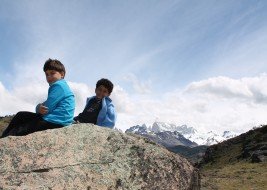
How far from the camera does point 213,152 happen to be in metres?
78.3

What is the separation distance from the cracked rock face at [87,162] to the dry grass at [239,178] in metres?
32.7

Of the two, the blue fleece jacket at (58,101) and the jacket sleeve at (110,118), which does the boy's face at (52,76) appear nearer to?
the blue fleece jacket at (58,101)

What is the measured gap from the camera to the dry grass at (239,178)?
1818 inches

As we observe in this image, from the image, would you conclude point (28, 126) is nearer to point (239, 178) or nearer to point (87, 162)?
point (87, 162)

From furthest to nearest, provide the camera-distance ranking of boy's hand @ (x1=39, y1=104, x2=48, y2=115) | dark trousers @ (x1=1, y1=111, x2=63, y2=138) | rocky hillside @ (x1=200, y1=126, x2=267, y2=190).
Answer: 1. rocky hillside @ (x1=200, y1=126, x2=267, y2=190)
2. dark trousers @ (x1=1, y1=111, x2=63, y2=138)
3. boy's hand @ (x1=39, y1=104, x2=48, y2=115)

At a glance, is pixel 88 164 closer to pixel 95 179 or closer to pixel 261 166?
pixel 95 179

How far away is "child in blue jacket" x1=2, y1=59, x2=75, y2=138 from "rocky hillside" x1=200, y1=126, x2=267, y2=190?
36266 millimetres

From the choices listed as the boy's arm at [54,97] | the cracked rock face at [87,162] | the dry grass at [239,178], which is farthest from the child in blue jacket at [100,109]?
the dry grass at [239,178]

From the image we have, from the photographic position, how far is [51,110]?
437 inches

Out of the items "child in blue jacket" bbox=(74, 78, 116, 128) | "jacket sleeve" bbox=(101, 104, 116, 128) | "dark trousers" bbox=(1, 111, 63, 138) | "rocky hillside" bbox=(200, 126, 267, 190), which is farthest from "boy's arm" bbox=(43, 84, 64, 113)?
"rocky hillside" bbox=(200, 126, 267, 190)

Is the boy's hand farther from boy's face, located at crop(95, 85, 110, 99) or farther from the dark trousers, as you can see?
boy's face, located at crop(95, 85, 110, 99)

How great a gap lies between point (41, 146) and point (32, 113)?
3.55 feet

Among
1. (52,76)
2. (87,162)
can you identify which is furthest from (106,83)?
(87,162)

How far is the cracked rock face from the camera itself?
1009 centimetres
